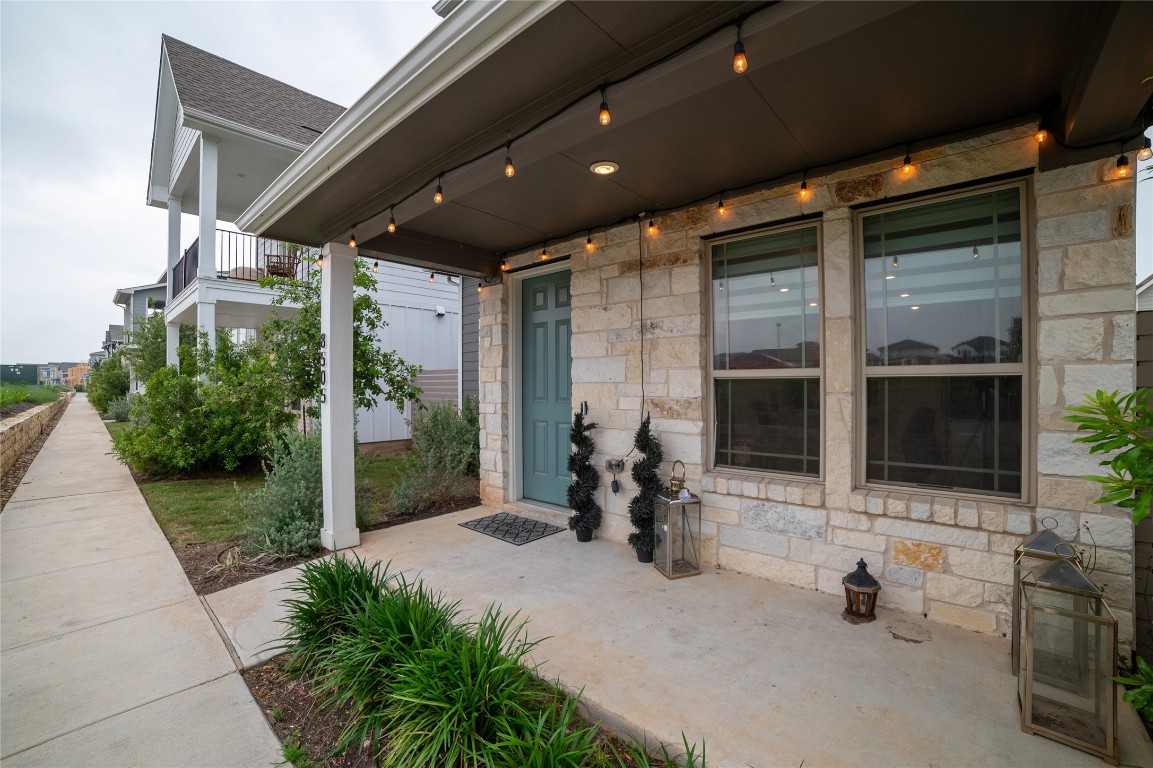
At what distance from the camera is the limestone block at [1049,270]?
2240 millimetres

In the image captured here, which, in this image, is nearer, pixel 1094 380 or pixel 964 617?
pixel 1094 380

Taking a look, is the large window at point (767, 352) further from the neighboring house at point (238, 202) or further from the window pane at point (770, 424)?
the neighboring house at point (238, 202)

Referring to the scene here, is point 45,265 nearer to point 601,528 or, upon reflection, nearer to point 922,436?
point 601,528

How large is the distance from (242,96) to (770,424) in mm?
10383

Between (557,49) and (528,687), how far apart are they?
8.35 feet

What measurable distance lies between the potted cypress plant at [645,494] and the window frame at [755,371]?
14.7 inches

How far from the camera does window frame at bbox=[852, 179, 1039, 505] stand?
2.43 meters

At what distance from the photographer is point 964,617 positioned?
2494 mm

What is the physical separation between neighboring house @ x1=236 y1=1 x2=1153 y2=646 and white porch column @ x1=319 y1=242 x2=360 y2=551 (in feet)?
0.08

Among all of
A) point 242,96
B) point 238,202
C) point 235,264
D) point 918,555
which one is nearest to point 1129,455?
point 918,555

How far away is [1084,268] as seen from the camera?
7.16 feet

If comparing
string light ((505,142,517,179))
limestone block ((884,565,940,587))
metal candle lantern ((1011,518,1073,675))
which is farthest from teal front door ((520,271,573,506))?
metal candle lantern ((1011,518,1073,675))

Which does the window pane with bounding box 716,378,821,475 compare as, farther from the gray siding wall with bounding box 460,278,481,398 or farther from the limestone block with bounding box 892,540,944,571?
the gray siding wall with bounding box 460,278,481,398

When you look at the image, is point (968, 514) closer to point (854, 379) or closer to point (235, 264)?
point (854, 379)
